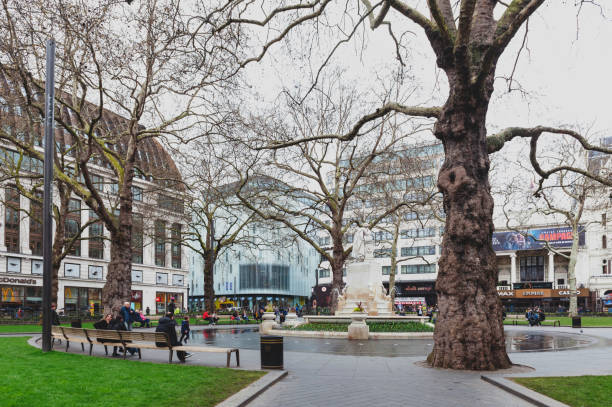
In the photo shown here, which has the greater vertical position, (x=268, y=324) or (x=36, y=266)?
(x=36, y=266)

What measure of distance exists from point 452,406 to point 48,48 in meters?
12.1

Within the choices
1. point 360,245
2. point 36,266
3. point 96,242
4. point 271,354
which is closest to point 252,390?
point 271,354

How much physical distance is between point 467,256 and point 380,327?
40.9 ft

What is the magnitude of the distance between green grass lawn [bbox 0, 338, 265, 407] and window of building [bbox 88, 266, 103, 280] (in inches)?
2113

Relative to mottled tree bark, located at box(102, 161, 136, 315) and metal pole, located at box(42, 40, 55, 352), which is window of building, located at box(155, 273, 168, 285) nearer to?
mottled tree bark, located at box(102, 161, 136, 315)

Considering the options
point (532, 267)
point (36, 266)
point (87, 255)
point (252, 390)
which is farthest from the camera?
point (532, 267)

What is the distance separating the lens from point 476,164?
1217 cm

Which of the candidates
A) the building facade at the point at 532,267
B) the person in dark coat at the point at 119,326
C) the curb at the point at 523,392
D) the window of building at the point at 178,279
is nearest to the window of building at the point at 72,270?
the window of building at the point at 178,279

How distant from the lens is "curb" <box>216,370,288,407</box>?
7.58m

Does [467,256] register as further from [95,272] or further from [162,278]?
[162,278]

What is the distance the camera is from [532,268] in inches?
3063

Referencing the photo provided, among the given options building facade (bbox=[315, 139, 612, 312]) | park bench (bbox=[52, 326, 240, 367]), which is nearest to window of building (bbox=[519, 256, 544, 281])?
building facade (bbox=[315, 139, 612, 312])

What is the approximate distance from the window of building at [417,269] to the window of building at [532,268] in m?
12.7

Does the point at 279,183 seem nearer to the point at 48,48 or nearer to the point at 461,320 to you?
the point at 48,48
